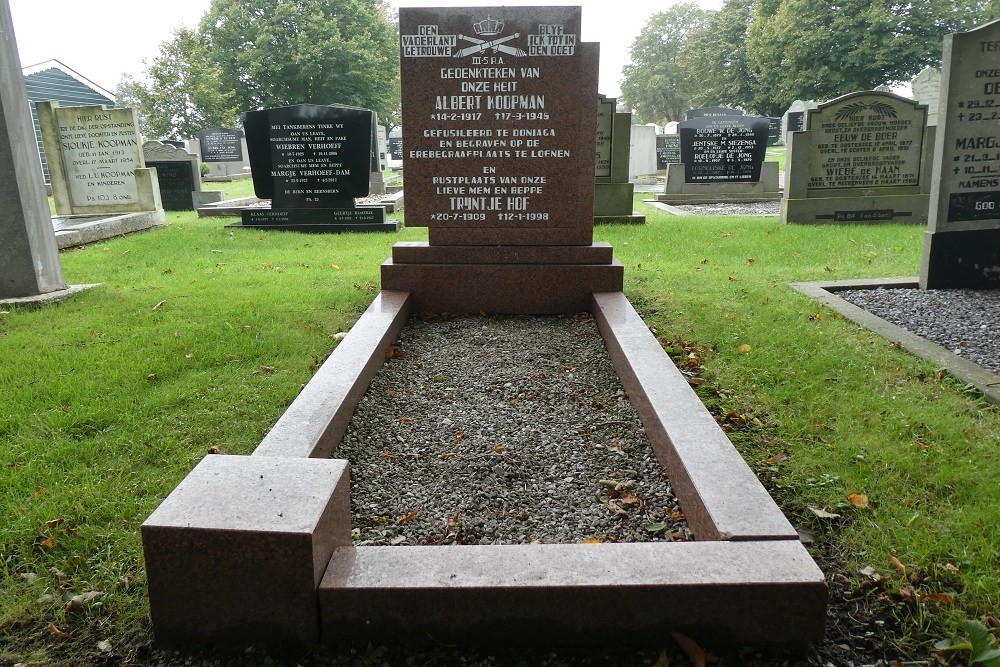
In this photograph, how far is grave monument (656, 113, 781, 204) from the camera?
15.7m

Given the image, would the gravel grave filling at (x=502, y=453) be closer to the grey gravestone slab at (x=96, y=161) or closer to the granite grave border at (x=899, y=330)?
the granite grave border at (x=899, y=330)

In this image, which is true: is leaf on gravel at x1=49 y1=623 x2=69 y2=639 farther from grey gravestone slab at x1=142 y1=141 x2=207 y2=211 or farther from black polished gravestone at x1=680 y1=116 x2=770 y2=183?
black polished gravestone at x1=680 y1=116 x2=770 y2=183

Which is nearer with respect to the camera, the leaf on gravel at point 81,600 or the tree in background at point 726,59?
the leaf on gravel at point 81,600

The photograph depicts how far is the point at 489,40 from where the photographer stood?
19.0 ft

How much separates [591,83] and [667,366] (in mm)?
3026

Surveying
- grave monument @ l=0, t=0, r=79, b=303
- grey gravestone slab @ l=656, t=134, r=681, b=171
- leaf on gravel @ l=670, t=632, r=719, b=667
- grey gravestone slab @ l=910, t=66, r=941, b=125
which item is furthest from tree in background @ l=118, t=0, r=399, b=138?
leaf on gravel @ l=670, t=632, r=719, b=667

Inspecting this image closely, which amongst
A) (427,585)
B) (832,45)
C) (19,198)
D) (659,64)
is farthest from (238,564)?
(659,64)

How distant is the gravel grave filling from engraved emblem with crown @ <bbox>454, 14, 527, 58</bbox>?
2.48 metres

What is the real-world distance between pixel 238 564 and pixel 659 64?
7620 cm

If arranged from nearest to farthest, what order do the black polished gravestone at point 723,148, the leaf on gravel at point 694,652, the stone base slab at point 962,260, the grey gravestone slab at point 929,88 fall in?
the leaf on gravel at point 694,652 < the stone base slab at point 962,260 < the black polished gravestone at point 723,148 < the grey gravestone slab at point 929,88

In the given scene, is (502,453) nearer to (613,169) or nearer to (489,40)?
(489,40)

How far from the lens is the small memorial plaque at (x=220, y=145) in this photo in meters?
32.7

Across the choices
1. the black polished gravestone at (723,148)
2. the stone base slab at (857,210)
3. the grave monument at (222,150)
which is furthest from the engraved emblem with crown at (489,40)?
the grave monument at (222,150)

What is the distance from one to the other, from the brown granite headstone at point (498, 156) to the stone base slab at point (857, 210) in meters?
6.24
